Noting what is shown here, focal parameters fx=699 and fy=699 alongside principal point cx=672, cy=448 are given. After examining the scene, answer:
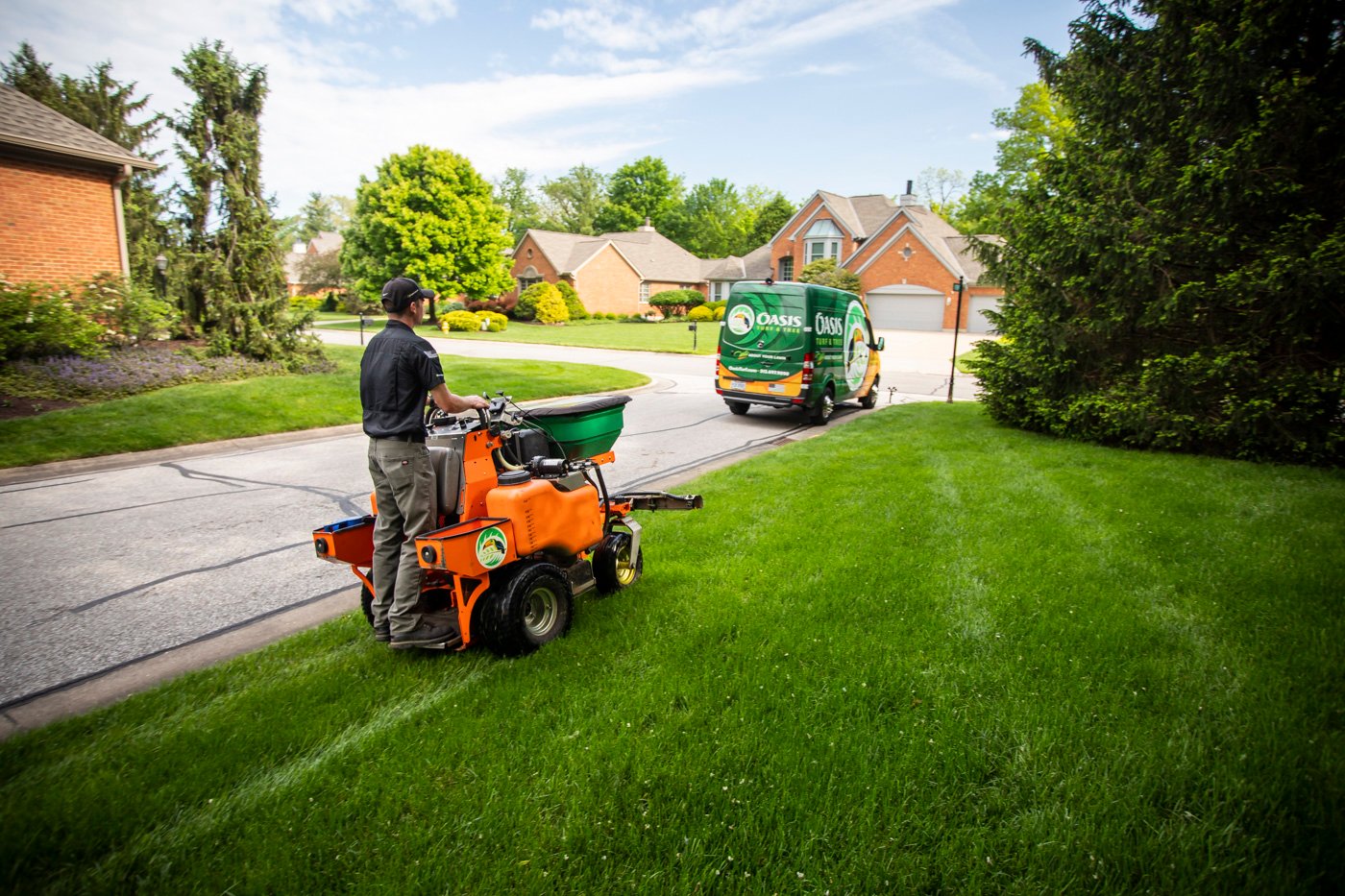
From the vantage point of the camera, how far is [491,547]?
3.73m

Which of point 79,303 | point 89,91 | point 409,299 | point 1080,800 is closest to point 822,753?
point 1080,800

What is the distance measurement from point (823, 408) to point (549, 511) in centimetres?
980

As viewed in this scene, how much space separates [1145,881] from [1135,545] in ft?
13.0

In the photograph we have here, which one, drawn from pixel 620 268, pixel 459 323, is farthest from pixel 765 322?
pixel 620 268

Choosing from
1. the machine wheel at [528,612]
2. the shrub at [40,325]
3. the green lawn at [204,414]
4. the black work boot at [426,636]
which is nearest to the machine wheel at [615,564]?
the machine wheel at [528,612]

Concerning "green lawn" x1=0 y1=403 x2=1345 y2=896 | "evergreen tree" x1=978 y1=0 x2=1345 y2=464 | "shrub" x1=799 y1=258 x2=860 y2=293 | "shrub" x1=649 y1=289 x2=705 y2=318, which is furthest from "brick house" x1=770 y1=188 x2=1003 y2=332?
"green lawn" x1=0 y1=403 x2=1345 y2=896

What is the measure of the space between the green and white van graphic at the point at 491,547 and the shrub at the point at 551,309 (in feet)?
140

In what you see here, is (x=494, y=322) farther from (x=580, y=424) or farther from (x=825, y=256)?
A: (x=580, y=424)

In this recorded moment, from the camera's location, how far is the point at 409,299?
149 inches

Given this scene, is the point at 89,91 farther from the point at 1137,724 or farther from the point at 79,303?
the point at 1137,724

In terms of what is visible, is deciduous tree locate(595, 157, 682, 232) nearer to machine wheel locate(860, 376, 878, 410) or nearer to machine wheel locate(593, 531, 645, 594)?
machine wheel locate(860, 376, 878, 410)

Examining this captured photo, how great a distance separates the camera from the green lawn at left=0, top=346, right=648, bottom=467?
30.3 ft

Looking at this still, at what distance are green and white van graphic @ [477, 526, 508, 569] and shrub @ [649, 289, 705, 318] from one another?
171 feet

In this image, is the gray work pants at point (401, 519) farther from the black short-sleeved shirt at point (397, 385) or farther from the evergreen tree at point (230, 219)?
the evergreen tree at point (230, 219)
